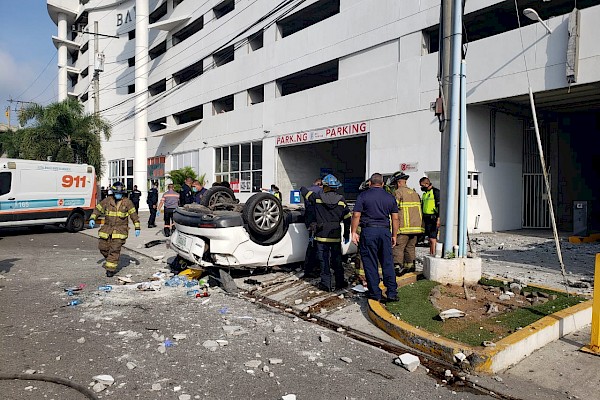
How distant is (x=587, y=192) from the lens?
645 inches

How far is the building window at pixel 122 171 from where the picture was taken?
122 feet

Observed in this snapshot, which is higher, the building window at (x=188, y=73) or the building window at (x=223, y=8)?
the building window at (x=223, y=8)

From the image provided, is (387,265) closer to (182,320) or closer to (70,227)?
(182,320)

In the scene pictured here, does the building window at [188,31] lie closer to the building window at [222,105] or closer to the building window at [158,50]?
the building window at [158,50]

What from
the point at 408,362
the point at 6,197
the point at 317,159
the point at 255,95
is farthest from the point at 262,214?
the point at 255,95

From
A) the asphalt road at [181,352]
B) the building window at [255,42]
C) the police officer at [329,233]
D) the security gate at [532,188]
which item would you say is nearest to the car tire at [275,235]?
the police officer at [329,233]

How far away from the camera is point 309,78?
22.3 m

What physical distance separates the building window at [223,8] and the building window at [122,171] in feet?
52.4

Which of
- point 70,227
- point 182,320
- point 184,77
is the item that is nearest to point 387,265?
point 182,320

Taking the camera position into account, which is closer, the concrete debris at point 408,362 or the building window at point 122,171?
the concrete debris at point 408,362

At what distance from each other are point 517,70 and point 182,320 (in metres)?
11.0

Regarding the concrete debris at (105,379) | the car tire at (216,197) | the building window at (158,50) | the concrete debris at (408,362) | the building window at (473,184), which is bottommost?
the concrete debris at (105,379)

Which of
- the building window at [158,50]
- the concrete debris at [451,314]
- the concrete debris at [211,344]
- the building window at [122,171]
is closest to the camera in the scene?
the concrete debris at [211,344]

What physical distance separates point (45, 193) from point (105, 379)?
41.0 feet
